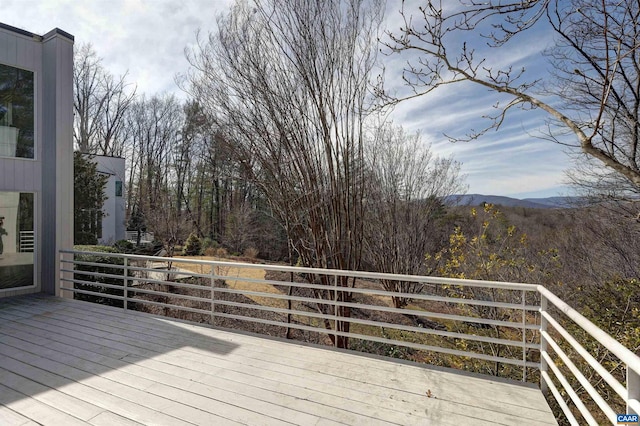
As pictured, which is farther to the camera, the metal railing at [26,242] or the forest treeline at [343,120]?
the metal railing at [26,242]

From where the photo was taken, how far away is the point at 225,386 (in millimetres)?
2631

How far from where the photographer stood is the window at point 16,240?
17.8ft

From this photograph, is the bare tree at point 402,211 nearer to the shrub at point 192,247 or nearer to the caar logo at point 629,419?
the caar logo at point 629,419

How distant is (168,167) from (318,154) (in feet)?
59.7

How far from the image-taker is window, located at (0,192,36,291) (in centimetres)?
544

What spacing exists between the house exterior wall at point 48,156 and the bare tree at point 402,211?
6.17 meters

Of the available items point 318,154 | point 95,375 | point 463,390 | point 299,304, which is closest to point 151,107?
point 299,304

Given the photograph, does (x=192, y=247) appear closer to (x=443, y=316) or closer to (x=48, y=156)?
(x=48, y=156)

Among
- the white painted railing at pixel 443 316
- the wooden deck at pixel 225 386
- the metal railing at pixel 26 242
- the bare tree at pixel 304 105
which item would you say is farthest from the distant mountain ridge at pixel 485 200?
the metal railing at pixel 26 242

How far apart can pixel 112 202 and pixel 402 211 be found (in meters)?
14.0

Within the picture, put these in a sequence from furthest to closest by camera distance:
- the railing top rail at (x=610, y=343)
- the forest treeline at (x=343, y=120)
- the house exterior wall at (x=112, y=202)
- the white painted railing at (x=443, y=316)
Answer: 1. the house exterior wall at (x=112, y=202)
2. the forest treeline at (x=343, y=120)
3. the white painted railing at (x=443, y=316)
4. the railing top rail at (x=610, y=343)

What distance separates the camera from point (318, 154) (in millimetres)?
4492

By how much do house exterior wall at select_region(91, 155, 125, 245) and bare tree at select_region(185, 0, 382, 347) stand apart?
13147 mm

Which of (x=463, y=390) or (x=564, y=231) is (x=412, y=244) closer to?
(x=564, y=231)
